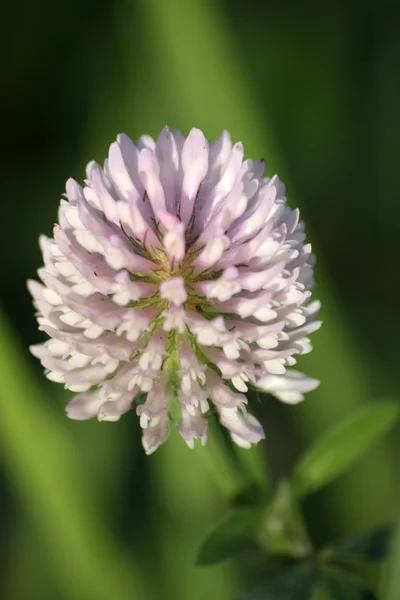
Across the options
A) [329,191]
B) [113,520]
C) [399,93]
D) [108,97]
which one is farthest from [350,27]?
[113,520]

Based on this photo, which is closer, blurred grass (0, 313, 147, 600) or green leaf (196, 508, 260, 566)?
green leaf (196, 508, 260, 566)

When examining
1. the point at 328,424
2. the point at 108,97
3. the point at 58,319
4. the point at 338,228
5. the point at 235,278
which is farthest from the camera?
the point at 338,228

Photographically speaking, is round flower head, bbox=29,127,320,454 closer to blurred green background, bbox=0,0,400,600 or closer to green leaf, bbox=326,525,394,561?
green leaf, bbox=326,525,394,561

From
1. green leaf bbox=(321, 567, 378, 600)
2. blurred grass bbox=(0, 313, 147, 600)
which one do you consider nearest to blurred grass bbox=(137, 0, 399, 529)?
blurred grass bbox=(0, 313, 147, 600)

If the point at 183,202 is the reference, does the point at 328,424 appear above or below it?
below

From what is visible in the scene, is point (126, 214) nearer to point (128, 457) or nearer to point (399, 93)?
point (128, 457)

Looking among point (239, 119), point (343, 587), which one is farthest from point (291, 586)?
point (239, 119)

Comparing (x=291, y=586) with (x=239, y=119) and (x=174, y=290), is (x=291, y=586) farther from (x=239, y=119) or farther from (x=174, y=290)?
(x=239, y=119)
